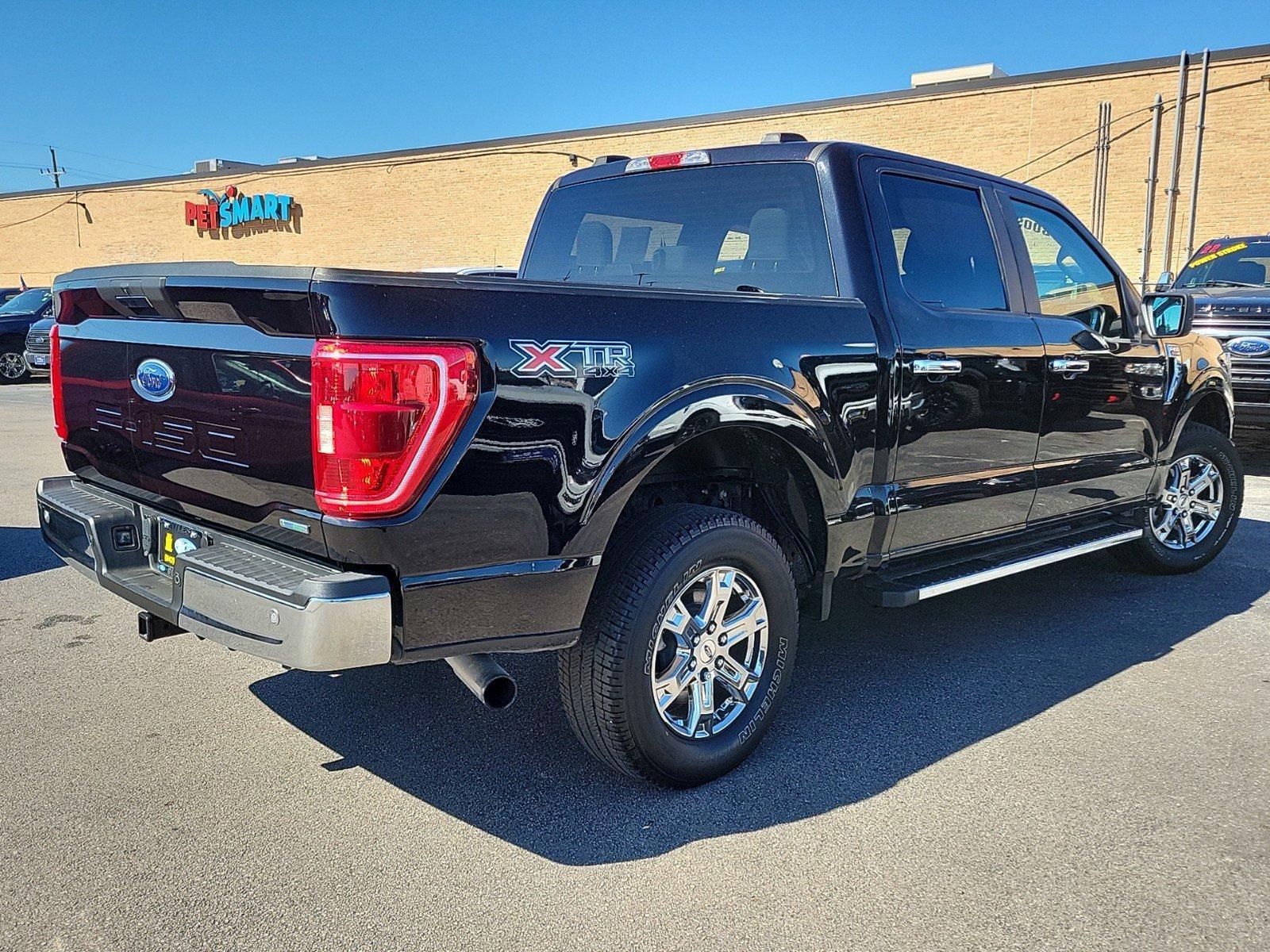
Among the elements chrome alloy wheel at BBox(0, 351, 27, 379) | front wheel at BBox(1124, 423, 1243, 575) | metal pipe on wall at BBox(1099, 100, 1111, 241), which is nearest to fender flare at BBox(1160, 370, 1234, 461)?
front wheel at BBox(1124, 423, 1243, 575)

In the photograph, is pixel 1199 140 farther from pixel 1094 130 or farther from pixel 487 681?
pixel 487 681

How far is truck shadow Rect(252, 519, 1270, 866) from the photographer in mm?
3096

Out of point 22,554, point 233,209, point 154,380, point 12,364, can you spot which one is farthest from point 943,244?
point 233,209

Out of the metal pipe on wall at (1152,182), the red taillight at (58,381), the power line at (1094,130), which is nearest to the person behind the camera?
the red taillight at (58,381)

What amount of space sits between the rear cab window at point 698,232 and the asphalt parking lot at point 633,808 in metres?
1.59

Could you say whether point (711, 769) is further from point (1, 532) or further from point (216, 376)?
point (1, 532)

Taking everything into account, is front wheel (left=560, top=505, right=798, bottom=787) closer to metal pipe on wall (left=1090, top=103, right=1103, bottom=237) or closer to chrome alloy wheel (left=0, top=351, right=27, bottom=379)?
chrome alloy wheel (left=0, top=351, right=27, bottom=379)

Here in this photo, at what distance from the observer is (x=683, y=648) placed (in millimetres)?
3188

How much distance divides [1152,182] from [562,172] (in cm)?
1466

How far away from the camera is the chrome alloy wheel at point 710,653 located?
3.17m

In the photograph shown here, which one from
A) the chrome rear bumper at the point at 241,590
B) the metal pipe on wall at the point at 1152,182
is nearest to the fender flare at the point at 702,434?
the chrome rear bumper at the point at 241,590

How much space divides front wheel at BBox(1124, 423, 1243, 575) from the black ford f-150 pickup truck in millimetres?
935

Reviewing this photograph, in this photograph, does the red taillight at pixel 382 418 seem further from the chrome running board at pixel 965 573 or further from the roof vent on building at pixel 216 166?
the roof vent on building at pixel 216 166

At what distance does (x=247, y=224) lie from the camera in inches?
1416
